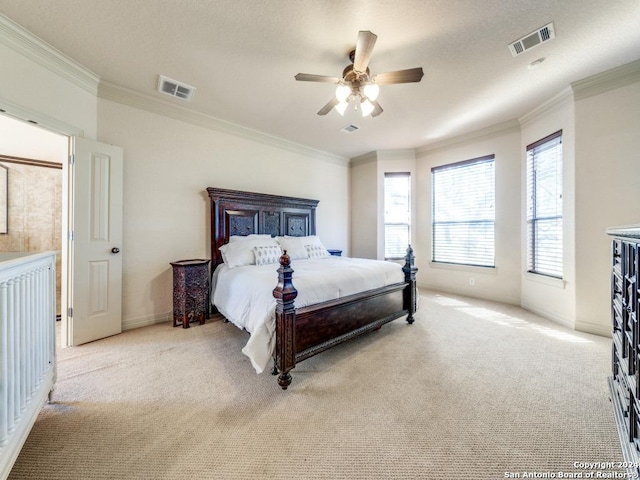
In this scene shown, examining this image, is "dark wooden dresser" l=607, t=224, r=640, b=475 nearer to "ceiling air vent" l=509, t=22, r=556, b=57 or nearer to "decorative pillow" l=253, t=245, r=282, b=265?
"ceiling air vent" l=509, t=22, r=556, b=57

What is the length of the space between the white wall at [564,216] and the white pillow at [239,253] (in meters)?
3.92

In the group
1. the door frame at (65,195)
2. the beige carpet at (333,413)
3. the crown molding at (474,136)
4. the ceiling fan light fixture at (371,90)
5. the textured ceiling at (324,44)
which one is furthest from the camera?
the crown molding at (474,136)

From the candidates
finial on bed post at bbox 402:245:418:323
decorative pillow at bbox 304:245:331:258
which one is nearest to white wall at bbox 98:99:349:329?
decorative pillow at bbox 304:245:331:258

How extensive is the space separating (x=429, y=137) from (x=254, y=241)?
3.67 meters

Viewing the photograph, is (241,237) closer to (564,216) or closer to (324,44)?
(324,44)

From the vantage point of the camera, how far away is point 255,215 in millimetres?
4086

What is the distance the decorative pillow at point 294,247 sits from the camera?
12.6 feet

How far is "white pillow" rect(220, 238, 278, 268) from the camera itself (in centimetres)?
331

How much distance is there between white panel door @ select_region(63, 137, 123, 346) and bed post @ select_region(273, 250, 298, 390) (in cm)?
224

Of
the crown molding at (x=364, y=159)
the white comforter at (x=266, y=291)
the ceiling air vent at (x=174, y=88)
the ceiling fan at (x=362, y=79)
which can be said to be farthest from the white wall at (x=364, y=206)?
the ceiling air vent at (x=174, y=88)

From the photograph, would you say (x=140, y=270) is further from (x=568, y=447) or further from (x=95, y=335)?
(x=568, y=447)

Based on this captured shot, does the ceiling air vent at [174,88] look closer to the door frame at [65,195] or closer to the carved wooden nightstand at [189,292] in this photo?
the door frame at [65,195]

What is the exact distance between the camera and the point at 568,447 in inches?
54.1

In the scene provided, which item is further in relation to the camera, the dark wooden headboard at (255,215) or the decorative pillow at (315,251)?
the decorative pillow at (315,251)
